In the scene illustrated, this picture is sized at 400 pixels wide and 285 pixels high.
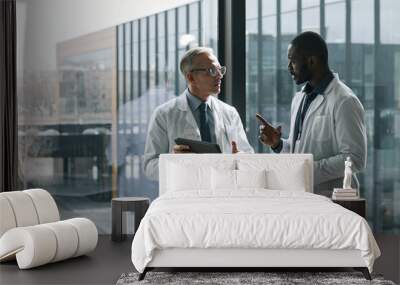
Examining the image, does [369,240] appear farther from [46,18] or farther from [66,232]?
[46,18]

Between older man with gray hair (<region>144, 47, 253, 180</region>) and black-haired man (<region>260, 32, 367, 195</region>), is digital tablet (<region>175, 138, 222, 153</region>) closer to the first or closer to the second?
older man with gray hair (<region>144, 47, 253, 180</region>)

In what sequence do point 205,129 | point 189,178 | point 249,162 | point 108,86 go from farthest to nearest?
point 108,86 → point 205,129 → point 249,162 → point 189,178

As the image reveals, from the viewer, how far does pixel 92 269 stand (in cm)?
605

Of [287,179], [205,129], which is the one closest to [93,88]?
[205,129]

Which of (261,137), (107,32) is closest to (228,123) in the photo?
(261,137)

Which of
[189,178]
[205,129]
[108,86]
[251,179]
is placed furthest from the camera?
[108,86]

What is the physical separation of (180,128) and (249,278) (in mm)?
2873

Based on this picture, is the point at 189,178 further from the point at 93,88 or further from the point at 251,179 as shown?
the point at 93,88

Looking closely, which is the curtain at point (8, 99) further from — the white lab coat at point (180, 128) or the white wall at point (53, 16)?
the white lab coat at point (180, 128)

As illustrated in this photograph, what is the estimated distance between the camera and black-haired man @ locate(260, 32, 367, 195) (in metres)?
7.88

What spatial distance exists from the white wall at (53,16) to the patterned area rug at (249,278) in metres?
3.37

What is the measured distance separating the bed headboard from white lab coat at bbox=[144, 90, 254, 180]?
0.58 meters

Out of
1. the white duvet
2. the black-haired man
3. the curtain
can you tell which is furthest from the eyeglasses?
the white duvet

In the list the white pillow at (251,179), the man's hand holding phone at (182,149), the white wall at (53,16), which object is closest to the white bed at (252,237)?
the white pillow at (251,179)
